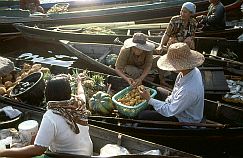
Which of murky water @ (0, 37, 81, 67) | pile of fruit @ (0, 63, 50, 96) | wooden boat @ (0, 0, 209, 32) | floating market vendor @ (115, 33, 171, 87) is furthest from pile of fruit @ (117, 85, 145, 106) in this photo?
wooden boat @ (0, 0, 209, 32)

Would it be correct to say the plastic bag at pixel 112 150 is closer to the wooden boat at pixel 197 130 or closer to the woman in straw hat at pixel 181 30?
the wooden boat at pixel 197 130

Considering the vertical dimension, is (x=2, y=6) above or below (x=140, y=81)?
above

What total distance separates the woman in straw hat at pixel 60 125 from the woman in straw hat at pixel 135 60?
2566 mm

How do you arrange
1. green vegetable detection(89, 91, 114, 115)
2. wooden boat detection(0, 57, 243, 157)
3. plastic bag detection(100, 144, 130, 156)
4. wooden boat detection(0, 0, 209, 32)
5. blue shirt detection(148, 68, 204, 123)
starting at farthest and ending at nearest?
wooden boat detection(0, 0, 209, 32) → green vegetable detection(89, 91, 114, 115) → wooden boat detection(0, 57, 243, 157) → blue shirt detection(148, 68, 204, 123) → plastic bag detection(100, 144, 130, 156)

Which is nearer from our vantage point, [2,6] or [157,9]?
[157,9]

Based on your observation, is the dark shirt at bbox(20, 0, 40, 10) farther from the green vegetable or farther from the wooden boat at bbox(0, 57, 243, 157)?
the green vegetable

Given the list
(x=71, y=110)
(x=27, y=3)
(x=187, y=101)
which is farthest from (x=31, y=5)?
(x=71, y=110)

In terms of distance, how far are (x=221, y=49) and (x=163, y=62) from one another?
14.0 ft

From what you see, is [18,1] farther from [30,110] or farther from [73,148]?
[73,148]

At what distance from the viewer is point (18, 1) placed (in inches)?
542

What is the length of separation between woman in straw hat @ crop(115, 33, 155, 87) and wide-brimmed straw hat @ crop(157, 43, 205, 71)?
4.00ft

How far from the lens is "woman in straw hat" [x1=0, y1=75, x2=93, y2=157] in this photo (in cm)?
314

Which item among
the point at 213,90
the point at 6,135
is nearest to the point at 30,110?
the point at 6,135

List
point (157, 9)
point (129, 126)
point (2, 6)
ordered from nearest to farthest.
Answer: point (129, 126), point (157, 9), point (2, 6)
